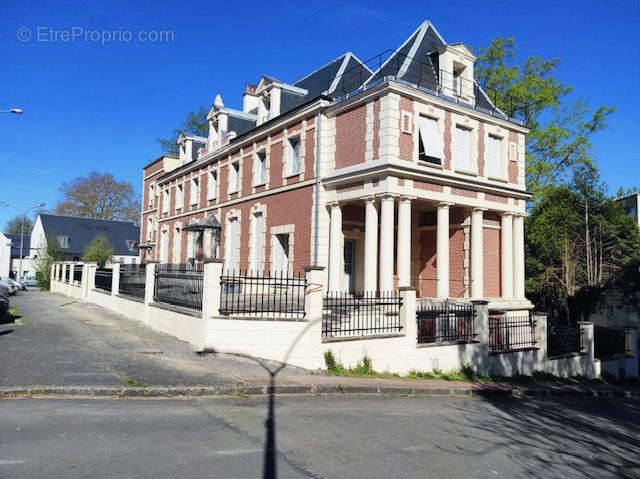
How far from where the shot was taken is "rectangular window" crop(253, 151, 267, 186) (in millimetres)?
23094

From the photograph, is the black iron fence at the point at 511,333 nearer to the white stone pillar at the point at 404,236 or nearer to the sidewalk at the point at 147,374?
the sidewalk at the point at 147,374

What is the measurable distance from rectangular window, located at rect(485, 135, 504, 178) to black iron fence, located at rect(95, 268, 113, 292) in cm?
1519

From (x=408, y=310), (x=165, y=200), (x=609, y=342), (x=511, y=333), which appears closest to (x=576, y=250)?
(x=609, y=342)

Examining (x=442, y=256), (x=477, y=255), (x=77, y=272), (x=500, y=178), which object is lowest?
(x=77, y=272)

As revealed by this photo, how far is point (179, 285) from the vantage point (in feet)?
42.1

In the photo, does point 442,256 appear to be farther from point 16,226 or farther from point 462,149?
point 16,226

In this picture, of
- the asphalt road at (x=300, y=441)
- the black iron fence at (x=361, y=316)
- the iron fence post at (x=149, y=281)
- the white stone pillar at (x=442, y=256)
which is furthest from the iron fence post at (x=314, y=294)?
the white stone pillar at (x=442, y=256)

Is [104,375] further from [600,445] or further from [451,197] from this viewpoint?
[451,197]

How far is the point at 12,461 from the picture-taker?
466 centimetres

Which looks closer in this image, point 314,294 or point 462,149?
point 314,294

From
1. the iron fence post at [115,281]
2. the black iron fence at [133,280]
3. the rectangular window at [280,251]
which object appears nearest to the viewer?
the black iron fence at [133,280]

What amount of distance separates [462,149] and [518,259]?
511 cm

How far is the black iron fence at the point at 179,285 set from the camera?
11.8 m

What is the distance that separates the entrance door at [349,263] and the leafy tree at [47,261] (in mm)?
23066
